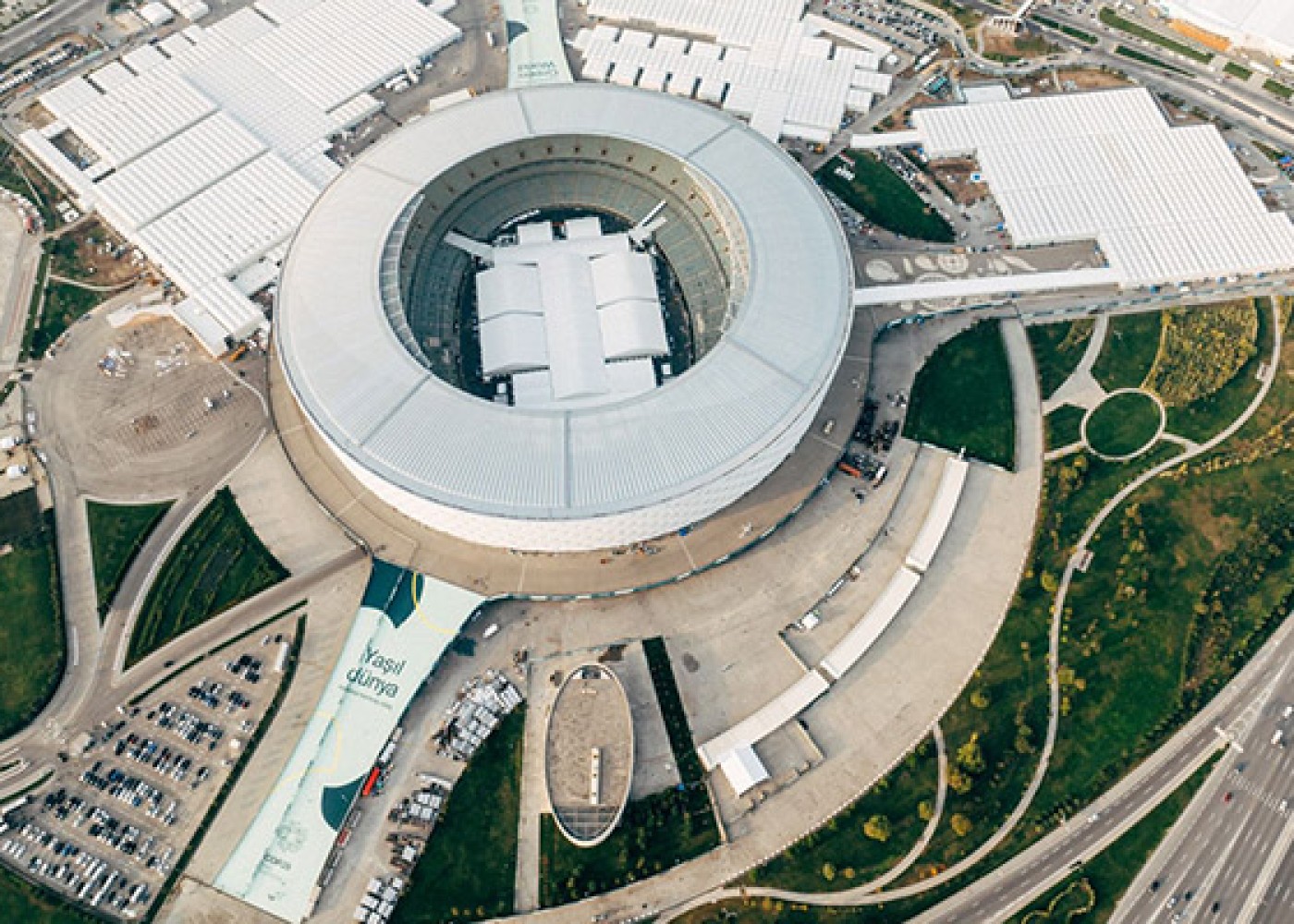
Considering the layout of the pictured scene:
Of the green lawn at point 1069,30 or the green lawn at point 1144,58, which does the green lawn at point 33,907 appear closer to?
the green lawn at point 1069,30

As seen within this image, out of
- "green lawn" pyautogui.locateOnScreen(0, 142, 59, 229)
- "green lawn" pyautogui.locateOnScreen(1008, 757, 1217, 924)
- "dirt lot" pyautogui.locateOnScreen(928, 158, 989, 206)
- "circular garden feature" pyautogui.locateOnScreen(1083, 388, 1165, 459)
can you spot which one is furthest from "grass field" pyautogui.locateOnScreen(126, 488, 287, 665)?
"dirt lot" pyautogui.locateOnScreen(928, 158, 989, 206)

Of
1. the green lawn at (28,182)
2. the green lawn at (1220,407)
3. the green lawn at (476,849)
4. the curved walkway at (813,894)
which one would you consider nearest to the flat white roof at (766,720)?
the curved walkway at (813,894)

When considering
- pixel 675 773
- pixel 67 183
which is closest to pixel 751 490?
pixel 675 773

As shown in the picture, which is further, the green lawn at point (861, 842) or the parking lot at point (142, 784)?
the parking lot at point (142, 784)

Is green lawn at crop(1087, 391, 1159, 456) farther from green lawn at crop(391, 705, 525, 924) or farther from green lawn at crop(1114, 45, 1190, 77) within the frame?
green lawn at crop(391, 705, 525, 924)

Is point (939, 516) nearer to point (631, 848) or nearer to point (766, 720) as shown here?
point (766, 720)

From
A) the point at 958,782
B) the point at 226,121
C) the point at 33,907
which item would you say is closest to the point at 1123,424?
the point at 958,782
